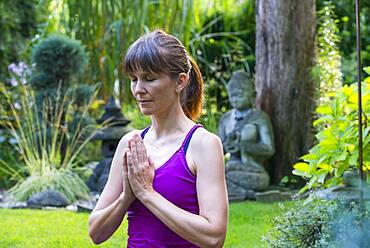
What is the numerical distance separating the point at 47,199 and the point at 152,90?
5065 millimetres

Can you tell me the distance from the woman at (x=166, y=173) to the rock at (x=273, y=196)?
4981 millimetres

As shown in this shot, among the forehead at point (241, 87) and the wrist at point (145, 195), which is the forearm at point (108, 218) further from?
the forehead at point (241, 87)

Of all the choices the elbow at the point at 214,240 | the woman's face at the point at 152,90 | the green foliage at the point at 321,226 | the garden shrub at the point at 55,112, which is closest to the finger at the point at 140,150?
the woman's face at the point at 152,90

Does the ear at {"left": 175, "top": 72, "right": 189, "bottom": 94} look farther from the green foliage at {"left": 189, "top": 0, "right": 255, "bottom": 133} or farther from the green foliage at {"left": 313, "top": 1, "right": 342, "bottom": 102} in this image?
the green foliage at {"left": 189, "top": 0, "right": 255, "bottom": 133}

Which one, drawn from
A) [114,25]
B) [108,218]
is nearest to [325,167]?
[108,218]

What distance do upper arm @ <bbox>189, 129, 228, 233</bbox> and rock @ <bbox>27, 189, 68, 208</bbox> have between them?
5000mm

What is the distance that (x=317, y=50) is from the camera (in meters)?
7.93

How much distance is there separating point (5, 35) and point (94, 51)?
1681 millimetres

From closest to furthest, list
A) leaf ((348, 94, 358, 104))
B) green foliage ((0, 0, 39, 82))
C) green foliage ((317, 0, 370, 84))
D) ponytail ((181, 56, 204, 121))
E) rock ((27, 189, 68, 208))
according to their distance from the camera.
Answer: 1. ponytail ((181, 56, 204, 121))
2. leaf ((348, 94, 358, 104))
3. rock ((27, 189, 68, 208))
4. green foliage ((317, 0, 370, 84))
5. green foliage ((0, 0, 39, 82))

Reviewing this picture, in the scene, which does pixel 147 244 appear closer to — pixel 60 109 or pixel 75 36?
pixel 60 109

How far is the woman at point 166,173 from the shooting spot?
2.12 metres

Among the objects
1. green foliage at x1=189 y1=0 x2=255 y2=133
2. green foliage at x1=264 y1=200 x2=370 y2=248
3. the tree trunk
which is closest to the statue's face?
the tree trunk

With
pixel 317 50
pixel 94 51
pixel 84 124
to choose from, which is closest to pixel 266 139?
pixel 317 50

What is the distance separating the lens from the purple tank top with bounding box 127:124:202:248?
2168 mm
